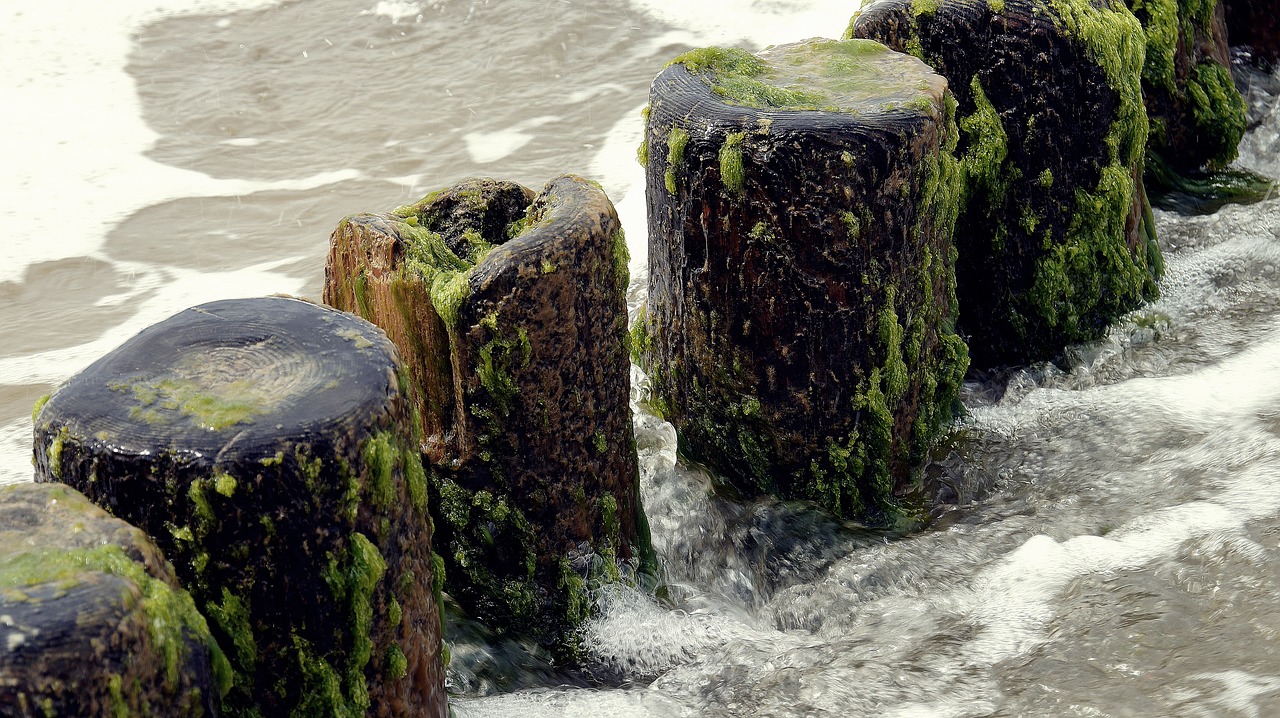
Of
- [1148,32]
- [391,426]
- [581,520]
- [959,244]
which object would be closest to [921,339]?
[959,244]

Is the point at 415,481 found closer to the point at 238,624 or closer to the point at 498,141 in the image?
the point at 238,624

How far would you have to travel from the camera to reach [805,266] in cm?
309

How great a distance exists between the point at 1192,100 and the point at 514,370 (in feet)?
12.9

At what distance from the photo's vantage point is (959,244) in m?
4.04

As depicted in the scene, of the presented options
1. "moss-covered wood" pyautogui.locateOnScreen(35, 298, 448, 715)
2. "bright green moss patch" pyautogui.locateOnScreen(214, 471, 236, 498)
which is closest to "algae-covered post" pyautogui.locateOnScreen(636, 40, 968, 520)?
"moss-covered wood" pyautogui.locateOnScreen(35, 298, 448, 715)

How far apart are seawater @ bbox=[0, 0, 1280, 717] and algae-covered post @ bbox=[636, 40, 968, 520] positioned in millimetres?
224

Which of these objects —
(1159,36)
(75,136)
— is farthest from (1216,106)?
(75,136)

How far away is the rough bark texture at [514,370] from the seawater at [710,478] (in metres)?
0.17

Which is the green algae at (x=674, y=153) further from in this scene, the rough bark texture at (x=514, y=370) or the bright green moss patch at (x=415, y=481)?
the bright green moss patch at (x=415, y=481)

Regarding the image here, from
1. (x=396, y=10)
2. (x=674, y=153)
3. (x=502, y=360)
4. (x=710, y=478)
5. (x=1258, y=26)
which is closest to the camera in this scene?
(x=502, y=360)

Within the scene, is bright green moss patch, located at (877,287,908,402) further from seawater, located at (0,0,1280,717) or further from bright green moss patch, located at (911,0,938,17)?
bright green moss patch, located at (911,0,938,17)

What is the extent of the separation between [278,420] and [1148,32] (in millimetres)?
4255

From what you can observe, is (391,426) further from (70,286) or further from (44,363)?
(70,286)

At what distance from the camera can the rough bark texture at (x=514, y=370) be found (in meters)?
2.64
